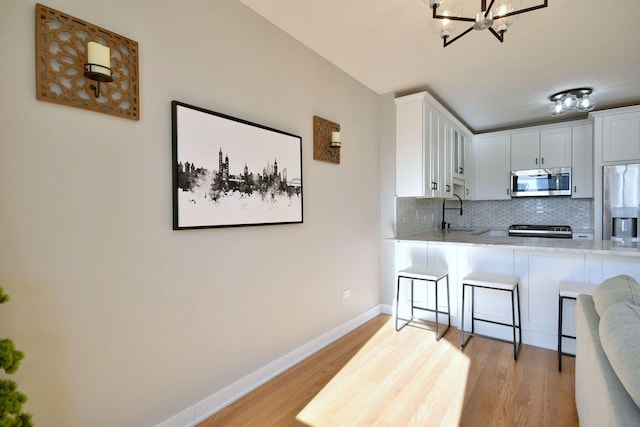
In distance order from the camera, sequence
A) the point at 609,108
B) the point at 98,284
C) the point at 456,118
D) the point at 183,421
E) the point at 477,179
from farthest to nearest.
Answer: the point at 477,179
the point at 456,118
the point at 609,108
the point at 183,421
the point at 98,284

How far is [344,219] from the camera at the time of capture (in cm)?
312

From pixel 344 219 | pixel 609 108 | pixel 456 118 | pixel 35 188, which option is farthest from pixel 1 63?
pixel 609 108

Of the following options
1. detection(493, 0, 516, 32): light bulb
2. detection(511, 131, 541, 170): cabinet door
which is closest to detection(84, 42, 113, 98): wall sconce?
detection(493, 0, 516, 32): light bulb

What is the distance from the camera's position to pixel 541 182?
185 inches

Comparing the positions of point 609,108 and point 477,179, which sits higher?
point 609,108

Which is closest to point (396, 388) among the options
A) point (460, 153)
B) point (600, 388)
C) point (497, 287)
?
point (497, 287)

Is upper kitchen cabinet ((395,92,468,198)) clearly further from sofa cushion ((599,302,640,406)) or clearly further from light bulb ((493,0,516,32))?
sofa cushion ((599,302,640,406))

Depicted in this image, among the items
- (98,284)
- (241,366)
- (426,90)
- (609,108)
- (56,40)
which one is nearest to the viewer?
(56,40)

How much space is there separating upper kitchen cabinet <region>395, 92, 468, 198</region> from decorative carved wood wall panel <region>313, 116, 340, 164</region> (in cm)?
93

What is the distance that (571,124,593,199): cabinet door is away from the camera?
14.4 feet

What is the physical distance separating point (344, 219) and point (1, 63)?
2.48m

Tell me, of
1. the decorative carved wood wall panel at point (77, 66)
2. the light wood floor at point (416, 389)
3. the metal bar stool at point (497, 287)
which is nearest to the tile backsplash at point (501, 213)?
the metal bar stool at point (497, 287)

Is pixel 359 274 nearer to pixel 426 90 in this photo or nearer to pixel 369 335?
pixel 369 335

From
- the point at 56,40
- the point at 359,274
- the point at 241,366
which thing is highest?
the point at 56,40
